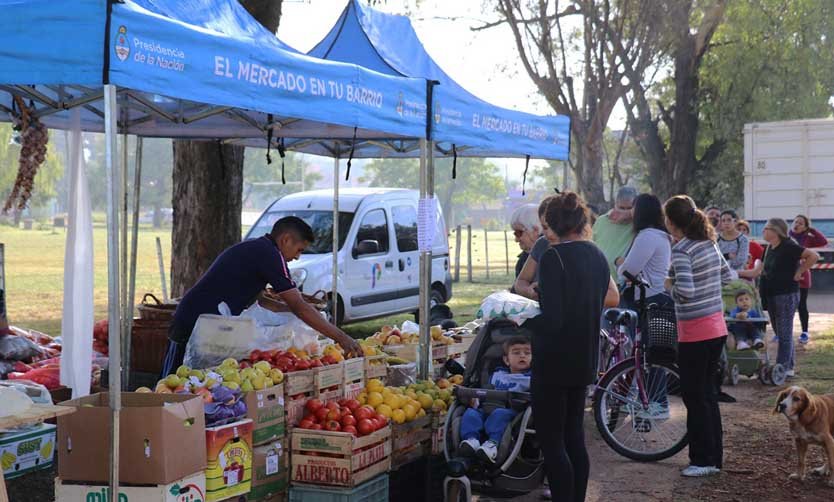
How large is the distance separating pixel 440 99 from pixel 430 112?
0.19 m

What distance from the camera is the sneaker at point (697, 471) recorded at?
7.00 meters

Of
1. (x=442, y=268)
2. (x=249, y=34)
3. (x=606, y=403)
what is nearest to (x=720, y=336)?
(x=606, y=403)

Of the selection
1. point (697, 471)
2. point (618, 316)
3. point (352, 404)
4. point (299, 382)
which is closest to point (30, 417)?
point (299, 382)

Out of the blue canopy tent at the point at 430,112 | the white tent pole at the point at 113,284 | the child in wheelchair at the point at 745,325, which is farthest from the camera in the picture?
the child in wheelchair at the point at 745,325

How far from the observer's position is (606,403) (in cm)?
745

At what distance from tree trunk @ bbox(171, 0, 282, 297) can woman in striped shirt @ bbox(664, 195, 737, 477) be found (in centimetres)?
525

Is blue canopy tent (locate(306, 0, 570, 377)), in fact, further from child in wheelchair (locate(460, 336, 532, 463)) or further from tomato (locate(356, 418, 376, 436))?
tomato (locate(356, 418, 376, 436))

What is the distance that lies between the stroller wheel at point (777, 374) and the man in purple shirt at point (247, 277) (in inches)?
230

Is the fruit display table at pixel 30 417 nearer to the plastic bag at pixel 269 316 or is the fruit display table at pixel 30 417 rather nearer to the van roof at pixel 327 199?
the plastic bag at pixel 269 316

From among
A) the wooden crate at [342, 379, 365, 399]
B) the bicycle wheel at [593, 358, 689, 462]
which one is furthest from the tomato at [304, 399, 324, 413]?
the bicycle wheel at [593, 358, 689, 462]

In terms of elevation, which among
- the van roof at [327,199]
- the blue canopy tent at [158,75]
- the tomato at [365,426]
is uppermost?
the blue canopy tent at [158,75]

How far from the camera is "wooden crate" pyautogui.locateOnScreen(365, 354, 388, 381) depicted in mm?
6848

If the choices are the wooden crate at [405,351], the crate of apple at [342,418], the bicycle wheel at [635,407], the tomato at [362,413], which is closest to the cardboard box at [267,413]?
the crate of apple at [342,418]

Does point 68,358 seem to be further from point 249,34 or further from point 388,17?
point 388,17
